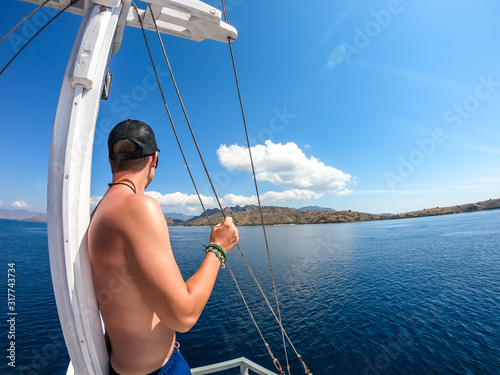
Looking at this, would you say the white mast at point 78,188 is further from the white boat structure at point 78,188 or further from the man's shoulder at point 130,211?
the man's shoulder at point 130,211

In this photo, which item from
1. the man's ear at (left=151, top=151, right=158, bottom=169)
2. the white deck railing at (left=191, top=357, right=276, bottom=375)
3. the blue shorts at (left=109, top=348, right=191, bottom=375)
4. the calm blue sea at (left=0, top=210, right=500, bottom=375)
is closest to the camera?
the blue shorts at (left=109, top=348, right=191, bottom=375)

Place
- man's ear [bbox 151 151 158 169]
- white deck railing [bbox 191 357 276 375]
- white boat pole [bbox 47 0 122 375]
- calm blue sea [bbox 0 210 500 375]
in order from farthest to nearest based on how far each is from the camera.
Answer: calm blue sea [bbox 0 210 500 375] → white deck railing [bbox 191 357 276 375] → man's ear [bbox 151 151 158 169] → white boat pole [bbox 47 0 122 375]

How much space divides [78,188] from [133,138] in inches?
18.7

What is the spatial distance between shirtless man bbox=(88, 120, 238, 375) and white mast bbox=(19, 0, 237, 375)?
9cm

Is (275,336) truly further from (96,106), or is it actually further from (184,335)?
(96,106)

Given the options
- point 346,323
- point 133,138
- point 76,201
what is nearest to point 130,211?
point 76,201

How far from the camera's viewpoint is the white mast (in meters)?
1.42

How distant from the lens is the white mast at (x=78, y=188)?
1415 millimetres

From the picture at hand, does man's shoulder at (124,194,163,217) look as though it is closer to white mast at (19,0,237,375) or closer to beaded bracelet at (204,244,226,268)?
white mast at (19,0,237,375)

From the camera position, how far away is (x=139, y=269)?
1222 mm

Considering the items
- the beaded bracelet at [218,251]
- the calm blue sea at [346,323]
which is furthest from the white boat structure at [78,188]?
the calm blue sea at [346,323]

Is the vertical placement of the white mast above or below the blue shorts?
above

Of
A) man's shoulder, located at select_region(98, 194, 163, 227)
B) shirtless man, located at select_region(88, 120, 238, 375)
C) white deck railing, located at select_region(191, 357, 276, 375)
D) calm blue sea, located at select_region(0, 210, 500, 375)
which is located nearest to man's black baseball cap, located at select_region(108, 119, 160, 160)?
shirtless man, located at select_region(88, 120, 238, 375)

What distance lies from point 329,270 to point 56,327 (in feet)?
103
